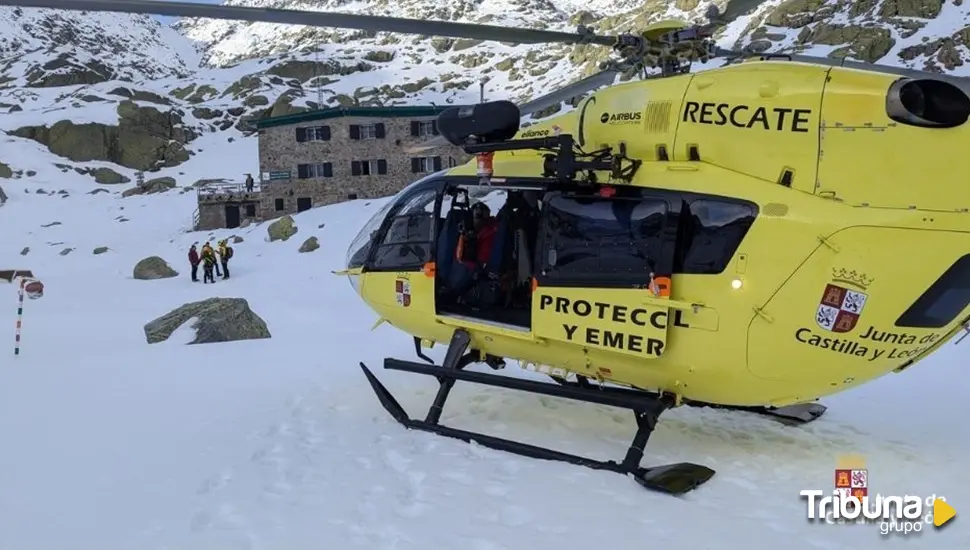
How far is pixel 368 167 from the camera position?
132 ft

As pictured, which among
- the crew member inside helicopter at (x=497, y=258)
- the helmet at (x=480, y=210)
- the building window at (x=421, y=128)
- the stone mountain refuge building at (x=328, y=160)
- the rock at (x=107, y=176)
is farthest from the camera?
the rock at (x=107, y=176)

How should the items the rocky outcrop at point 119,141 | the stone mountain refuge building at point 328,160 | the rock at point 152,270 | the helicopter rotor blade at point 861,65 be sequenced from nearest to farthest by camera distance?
the helicopter rotor blade at point 861,65, the rock at point 152,270, the stone mountain refuge building at point 328,160, the rocky outcrop at point 119,141

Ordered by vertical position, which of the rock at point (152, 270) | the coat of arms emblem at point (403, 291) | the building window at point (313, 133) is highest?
the building window at point (313, 133)

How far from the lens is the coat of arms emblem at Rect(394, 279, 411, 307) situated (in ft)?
23.3

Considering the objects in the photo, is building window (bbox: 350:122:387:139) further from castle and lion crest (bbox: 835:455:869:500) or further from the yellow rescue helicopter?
castle and lion crest (bbox: 835:455:869:500)

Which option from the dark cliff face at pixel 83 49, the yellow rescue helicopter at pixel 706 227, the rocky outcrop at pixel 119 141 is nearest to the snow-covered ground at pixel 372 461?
the yellow rescue helicopter at pixel 706 227

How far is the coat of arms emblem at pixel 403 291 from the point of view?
7097 mm

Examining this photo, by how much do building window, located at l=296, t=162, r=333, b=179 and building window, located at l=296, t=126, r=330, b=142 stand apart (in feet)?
5.05

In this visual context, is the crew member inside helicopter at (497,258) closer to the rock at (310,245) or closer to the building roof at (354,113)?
the rock at (310,245)

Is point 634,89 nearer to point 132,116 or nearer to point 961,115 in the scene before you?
point 961,115

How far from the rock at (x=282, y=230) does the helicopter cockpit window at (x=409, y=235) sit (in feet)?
71.4

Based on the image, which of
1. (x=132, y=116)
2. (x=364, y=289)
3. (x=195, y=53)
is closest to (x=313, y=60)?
(x=132, y=116)

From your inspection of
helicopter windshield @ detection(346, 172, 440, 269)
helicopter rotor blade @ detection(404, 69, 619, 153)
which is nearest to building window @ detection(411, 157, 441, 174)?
helicopter windshield @ detection(346, 172, 440, 269)

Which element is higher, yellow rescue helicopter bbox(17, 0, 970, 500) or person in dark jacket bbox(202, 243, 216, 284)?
yellow rescue helicopter bbox(17, 0, 970, 500)
